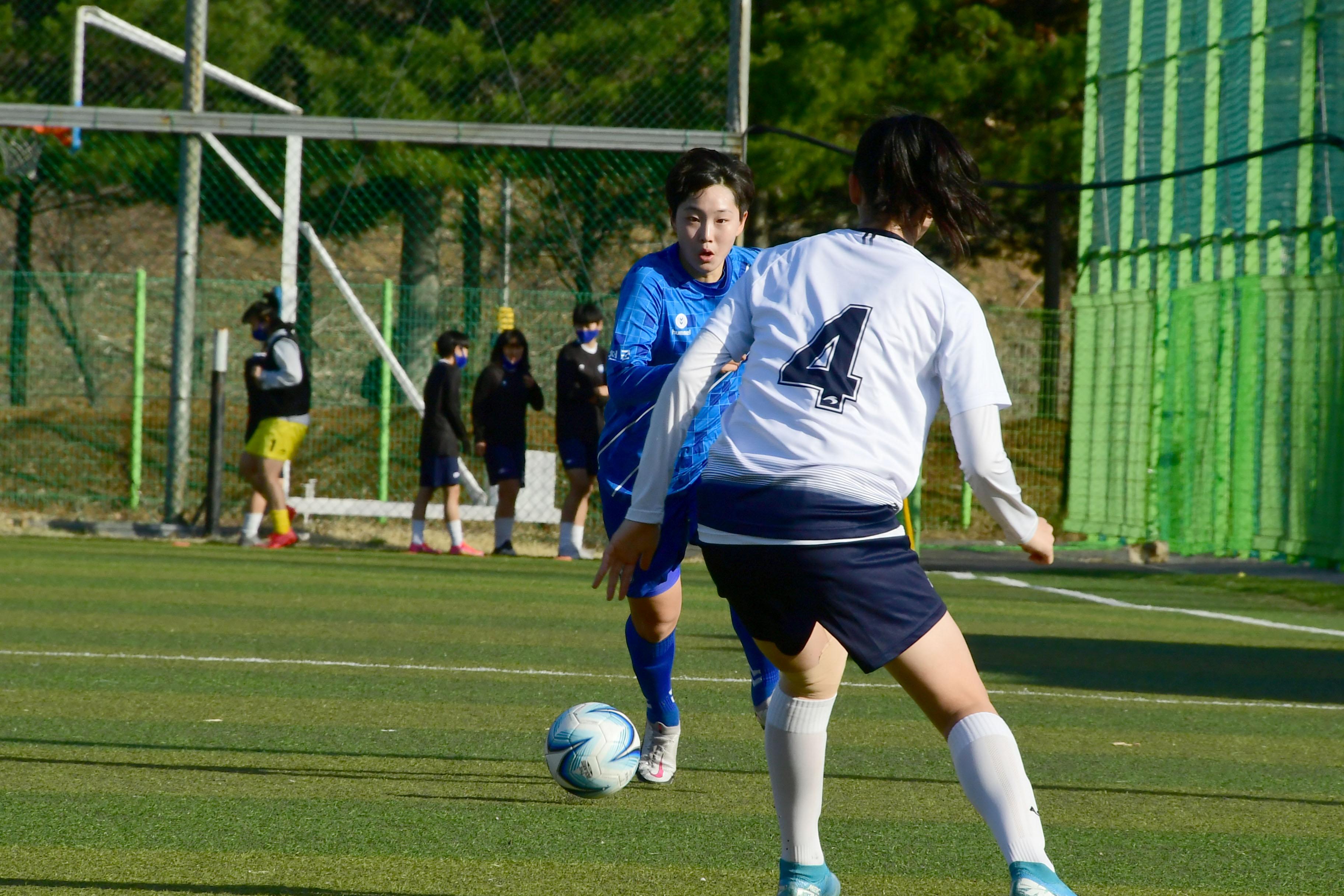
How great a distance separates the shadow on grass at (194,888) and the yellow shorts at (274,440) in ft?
33.7

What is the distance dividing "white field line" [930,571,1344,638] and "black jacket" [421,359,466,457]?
4.28 meters

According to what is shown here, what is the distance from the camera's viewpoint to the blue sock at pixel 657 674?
5.24 metres

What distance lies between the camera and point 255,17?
17250 mm

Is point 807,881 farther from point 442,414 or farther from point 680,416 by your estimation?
point 442,414

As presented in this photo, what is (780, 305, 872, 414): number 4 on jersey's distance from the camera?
128 inches

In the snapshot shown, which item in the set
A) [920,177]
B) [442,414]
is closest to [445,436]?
[442,414]

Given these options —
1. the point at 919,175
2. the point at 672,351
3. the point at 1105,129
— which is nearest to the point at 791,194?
the point at 1105,129

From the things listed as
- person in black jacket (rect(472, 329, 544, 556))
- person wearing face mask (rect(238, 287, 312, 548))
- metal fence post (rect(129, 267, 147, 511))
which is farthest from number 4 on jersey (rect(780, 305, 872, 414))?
metal fence post (rect(129, 267, 147, 511))

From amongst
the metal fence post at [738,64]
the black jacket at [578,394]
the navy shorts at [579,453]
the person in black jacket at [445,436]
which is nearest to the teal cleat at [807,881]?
the black jacket at [578,394]

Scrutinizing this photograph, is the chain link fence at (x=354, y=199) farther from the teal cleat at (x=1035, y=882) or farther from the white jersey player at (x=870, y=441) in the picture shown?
the teal cleat at (x=1035, y=882)

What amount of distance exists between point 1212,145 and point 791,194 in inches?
277

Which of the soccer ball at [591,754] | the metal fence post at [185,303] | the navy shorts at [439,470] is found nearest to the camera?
the soccer ball at [591,754]

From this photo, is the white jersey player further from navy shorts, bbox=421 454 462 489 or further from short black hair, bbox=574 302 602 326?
navy shorts, bbox=421 454 462 489

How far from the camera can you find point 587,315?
13648 millimetres
